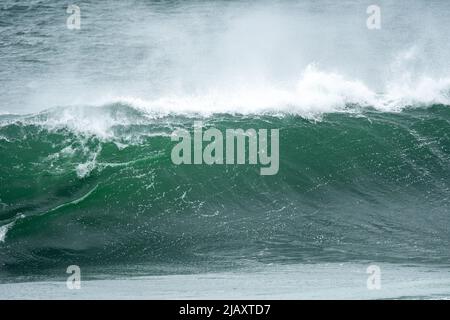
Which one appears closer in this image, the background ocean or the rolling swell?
the background ocean

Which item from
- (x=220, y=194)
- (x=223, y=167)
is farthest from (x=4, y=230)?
(x=223, y=167)

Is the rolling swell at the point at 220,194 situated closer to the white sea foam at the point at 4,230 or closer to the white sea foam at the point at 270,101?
the white sea foam at the point at 4,230

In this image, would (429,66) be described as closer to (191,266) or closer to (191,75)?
(191,75)

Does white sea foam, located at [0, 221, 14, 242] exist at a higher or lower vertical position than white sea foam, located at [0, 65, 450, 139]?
lower

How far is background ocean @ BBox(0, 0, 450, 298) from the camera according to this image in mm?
17297

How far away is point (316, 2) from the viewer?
36406mm

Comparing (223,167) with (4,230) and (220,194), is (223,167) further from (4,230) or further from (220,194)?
(4,230)

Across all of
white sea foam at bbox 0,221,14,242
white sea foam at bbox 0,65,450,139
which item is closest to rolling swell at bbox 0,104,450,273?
white sea foam at bbox 0,221,14,242

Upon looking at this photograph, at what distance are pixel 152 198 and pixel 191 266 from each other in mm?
3223

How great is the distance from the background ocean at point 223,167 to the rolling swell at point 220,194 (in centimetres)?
5

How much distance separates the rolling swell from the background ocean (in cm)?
5

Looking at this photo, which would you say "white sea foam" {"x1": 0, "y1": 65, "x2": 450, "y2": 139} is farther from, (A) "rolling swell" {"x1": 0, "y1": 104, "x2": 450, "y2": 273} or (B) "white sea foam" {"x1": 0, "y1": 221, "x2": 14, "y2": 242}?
(B) "white sea foam" {"x1": 0, "y1": 221, "x2": 14, "y2": 242}

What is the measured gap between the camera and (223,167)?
21359 mm

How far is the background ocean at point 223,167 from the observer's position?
17.3 meters
